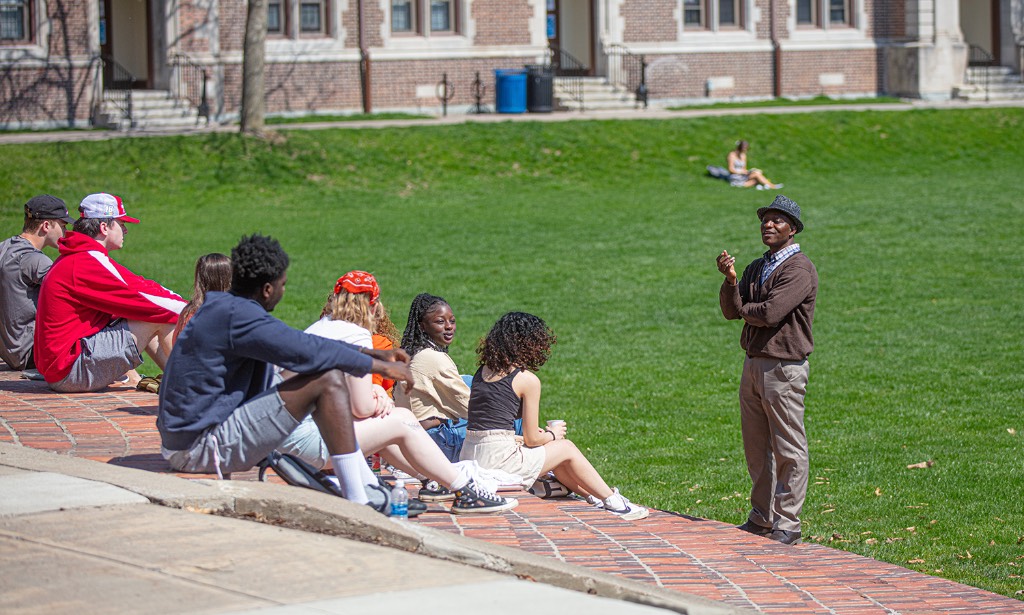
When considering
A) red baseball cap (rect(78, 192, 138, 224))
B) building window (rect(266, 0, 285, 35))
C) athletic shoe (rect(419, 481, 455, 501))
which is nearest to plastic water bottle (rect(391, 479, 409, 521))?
athletic shoe (rect(419, 481, 455, 501))

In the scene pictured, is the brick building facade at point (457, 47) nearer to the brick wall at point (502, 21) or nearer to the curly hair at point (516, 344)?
the brick wall at point (502, 21)

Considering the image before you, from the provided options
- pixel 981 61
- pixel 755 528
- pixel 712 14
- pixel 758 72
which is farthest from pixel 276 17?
pixel 755 528

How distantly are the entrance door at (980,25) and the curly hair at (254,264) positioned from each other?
37599mm

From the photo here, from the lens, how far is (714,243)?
814 inches

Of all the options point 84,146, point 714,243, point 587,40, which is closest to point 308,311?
point 714,243

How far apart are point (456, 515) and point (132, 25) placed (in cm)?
2896

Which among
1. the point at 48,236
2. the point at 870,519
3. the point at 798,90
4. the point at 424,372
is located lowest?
the point at 870,519

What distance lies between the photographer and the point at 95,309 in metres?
9.25

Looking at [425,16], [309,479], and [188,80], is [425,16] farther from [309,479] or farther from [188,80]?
[309,479]

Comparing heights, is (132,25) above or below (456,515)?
above

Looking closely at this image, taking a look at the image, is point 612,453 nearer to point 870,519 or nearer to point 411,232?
point 870,519

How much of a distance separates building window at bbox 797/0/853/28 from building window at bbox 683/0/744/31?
73.0 inches

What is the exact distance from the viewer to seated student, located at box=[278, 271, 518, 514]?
22.8 ft

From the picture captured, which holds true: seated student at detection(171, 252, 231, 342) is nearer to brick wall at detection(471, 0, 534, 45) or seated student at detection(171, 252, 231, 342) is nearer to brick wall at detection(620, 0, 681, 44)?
brick wall at detection(471, 0, 534, 45)
